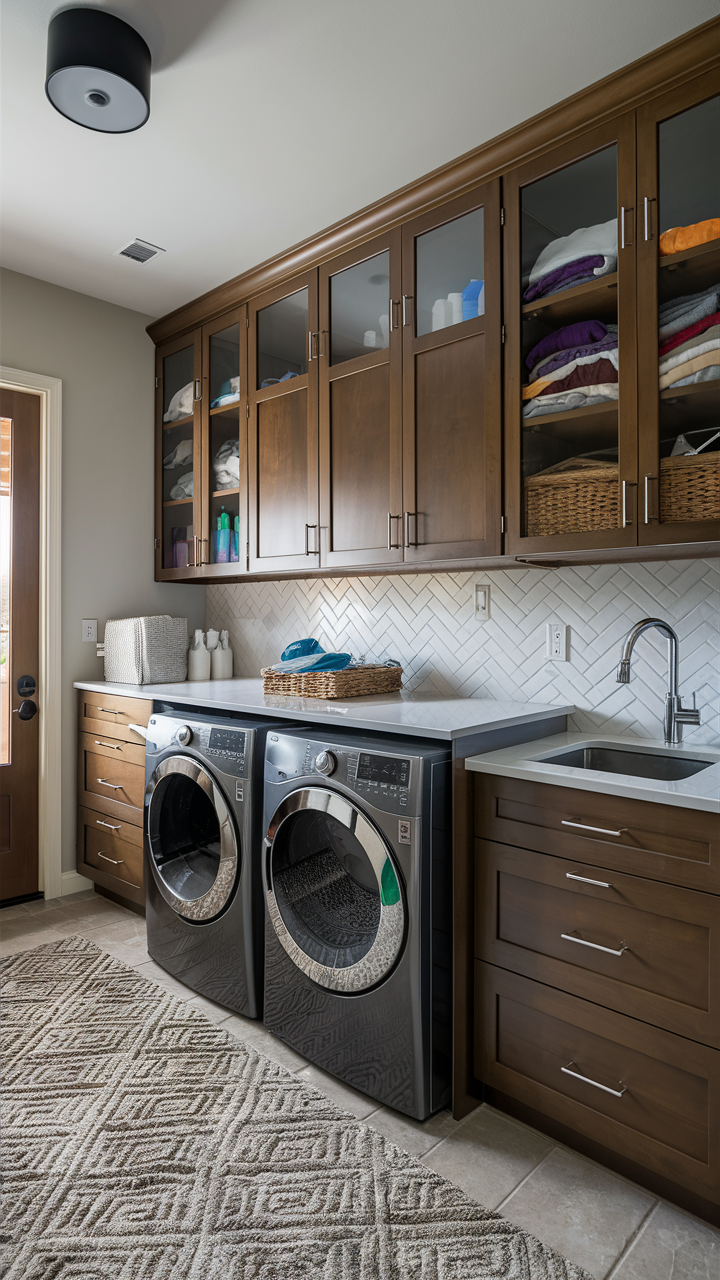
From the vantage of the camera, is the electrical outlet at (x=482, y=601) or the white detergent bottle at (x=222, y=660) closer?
the electrical outlet at (x=482, y=601)

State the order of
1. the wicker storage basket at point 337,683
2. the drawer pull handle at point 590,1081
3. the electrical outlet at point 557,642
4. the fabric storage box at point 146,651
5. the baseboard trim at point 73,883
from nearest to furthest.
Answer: the drawer pull handle at point 590,1081, the electrical outlet at point 557,642, the wicker storage basket at point 337,683, the fabric storage box at point 146,651, the baseboard trim at point 73,883

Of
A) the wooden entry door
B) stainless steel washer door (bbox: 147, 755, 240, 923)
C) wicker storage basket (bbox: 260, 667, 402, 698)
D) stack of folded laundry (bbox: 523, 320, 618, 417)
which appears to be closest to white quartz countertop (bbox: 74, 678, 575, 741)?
wicker storage basket (bbox: 260, 667, 402, 698)

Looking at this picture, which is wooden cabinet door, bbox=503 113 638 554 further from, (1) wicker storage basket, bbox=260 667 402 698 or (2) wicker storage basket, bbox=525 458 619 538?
(1) wicker storage basket, bbox=260 667 402 698

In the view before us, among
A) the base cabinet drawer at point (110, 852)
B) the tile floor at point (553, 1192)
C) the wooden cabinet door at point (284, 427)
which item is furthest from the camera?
the base cabinet drawer at point (110, 852)

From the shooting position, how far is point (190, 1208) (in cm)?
148

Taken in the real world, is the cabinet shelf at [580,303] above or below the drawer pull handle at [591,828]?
above

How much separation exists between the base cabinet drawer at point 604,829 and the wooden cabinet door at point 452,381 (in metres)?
0.74

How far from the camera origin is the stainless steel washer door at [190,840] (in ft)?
7.29

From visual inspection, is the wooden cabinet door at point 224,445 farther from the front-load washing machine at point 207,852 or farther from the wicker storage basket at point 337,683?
the front-load washing machine at point 207,852

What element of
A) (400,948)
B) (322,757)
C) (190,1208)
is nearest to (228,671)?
(322,757)

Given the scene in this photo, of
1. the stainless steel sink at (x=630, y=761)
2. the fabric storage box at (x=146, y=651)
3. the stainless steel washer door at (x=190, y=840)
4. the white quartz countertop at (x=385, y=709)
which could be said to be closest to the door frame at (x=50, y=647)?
the fabric storage box at (x=146, y=651)

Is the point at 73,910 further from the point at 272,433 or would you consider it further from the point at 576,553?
the point at 576,553

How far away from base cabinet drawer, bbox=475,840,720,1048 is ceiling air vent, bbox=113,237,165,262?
2.48m

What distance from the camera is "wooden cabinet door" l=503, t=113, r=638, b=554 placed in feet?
5.86
